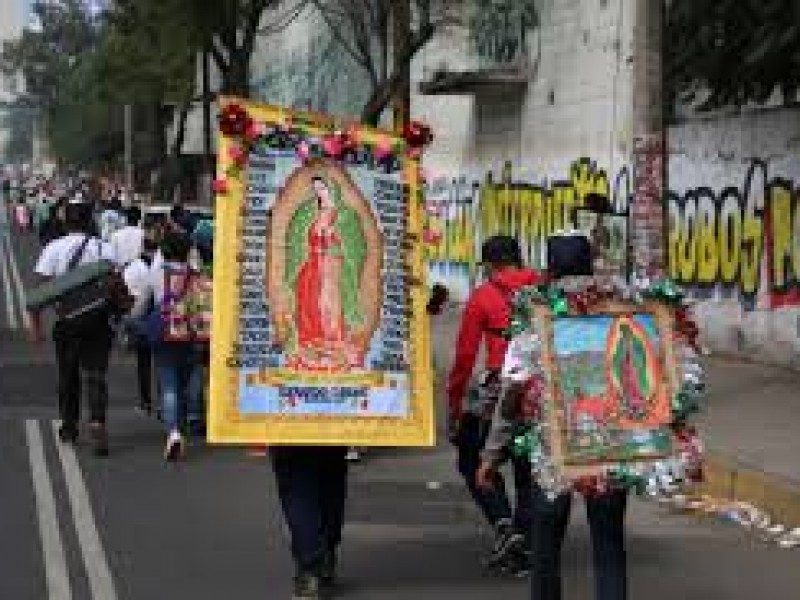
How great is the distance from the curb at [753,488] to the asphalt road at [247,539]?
36 cm

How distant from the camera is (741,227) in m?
17.3

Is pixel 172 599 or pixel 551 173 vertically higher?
pixel 551 173

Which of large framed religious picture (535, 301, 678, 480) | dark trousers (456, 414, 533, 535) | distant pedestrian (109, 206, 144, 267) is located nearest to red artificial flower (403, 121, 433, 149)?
dark trousers (456, 414, 533, 535)

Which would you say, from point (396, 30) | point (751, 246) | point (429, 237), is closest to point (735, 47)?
point (751, 246)

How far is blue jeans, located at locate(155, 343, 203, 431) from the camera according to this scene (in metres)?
12.4

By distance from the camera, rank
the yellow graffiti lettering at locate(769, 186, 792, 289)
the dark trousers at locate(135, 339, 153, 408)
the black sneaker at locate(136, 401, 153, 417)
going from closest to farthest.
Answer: the dark trousers at locate(135, 339, 153, 408) → the black sneaker at locate(136, 401, 153, 417) → the yellow graffiti lettering at locate(769, 186, 792, 289)

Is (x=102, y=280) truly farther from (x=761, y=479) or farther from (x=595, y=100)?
(x=595, y=100)

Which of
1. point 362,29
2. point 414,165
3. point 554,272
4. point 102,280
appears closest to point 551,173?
point 362,29

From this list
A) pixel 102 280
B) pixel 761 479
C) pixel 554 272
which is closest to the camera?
pixel 554 272

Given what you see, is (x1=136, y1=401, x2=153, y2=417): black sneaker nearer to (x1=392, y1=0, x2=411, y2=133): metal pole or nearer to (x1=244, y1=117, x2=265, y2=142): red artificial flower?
(x1=244, y1=117, x2=265, y2=142): red artificial flower

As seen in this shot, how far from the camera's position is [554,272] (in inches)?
264

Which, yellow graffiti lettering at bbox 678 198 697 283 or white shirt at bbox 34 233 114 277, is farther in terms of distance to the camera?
yellow graffiti lettering at bbox 678 198 697 283

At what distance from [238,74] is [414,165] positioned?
22649 millimetres

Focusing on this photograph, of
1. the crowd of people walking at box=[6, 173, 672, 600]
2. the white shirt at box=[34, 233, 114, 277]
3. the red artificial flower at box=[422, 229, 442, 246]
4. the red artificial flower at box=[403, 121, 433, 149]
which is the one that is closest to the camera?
the crowd of people walking at box=[6, 173, 672, 600]
